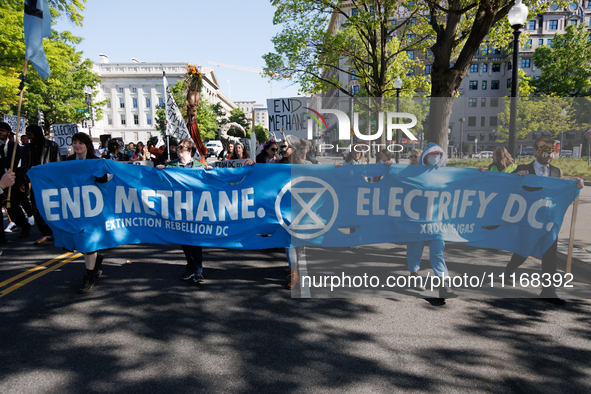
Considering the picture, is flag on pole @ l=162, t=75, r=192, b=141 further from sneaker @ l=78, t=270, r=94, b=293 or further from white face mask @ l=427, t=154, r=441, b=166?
white face mask @ l=427, t=154, r=441, b=166

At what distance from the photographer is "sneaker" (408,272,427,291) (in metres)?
Result: 5.24

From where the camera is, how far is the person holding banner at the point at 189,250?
211 inches

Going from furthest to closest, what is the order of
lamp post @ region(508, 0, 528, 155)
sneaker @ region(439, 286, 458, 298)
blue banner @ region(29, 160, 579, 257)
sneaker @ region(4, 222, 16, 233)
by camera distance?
sneaker @ region(4, 222, 16, 233)
lamp post @ region(508, 0, 528, 155)
blue banner @ region(29, 160, 579, 257)
sneaker @ region(439, 286, 458, 298)

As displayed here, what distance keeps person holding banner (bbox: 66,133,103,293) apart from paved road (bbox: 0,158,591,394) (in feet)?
0.54

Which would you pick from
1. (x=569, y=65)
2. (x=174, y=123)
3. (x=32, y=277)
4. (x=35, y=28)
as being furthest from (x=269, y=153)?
(x=569, y=65)

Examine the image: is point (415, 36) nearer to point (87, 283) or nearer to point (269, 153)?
point (269, 153)

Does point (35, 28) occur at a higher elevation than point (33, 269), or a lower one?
higher

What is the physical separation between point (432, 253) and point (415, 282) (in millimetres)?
591

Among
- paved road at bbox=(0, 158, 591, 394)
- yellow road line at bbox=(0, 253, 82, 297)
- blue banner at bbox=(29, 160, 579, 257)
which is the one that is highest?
blue banner at bbox=(29, 160, 579, 257)

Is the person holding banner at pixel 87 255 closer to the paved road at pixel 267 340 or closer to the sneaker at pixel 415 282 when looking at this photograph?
the paved road at pixel 267 340

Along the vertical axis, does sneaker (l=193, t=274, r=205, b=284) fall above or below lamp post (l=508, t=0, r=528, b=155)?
below

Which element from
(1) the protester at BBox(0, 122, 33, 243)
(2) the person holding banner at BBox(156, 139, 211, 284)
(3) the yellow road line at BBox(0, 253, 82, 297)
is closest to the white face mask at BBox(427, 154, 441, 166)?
(2) the person holding banner at BBox(156, 139, 211, 284)

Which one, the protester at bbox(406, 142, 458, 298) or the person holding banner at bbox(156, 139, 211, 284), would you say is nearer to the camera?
the protester at bbox(406, 142, 458, 298)

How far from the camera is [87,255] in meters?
5.04
